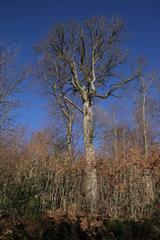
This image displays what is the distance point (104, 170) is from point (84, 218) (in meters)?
2.59

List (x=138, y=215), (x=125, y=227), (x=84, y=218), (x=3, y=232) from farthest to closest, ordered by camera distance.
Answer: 1. (x=138, y=215)
2. (x=84, y=218)
3. (x=125, y=227)
4. (x=3, y=232)

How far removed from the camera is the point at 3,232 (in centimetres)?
649

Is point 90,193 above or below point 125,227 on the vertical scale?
above

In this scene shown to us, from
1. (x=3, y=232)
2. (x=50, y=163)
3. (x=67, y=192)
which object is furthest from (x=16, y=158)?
(x=3, y=232)

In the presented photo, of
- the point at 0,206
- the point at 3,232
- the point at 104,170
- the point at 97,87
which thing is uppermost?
A: the point at 97,87

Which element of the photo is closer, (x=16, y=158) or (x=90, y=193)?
(x=90, y=193)

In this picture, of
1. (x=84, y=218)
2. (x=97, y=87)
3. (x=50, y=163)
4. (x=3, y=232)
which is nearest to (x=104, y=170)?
(x=50, y=163)

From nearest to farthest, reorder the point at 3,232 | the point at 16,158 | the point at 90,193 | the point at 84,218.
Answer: the point at 3,232
the point at 84,218
the point at 90,193
the point at 16,158

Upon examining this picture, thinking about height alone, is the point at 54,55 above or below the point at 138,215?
above

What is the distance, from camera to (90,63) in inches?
757

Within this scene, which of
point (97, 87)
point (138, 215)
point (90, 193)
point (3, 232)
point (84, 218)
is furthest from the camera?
point (97, 87)

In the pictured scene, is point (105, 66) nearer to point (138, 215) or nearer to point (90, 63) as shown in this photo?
point (90, 63)

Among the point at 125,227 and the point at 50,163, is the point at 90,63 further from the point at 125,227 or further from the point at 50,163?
the point at 125,227

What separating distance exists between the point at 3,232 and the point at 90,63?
557 inches
